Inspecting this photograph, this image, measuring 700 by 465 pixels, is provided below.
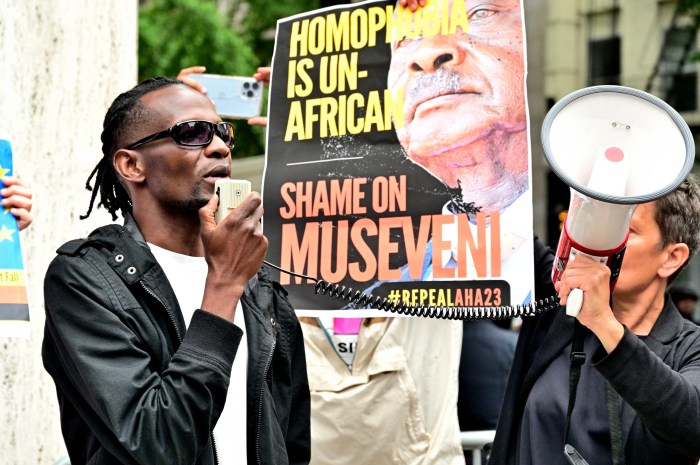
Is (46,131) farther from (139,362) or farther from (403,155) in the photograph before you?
(139,362)

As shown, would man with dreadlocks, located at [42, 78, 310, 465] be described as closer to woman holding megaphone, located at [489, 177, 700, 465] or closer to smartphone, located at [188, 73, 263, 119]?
woman holding megaphone, located at [489, 177, 700, 465]

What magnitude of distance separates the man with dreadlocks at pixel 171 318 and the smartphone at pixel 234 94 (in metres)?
0.92

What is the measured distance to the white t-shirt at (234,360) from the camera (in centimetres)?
247

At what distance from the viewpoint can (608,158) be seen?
2.36 metres

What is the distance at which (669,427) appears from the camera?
2.43 m

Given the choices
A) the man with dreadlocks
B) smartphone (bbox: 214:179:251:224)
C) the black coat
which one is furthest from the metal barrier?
smartphone (bbox: 214:179:251:224)

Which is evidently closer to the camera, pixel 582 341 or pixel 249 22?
pixel 582 341

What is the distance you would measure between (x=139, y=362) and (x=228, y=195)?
17.2 inches

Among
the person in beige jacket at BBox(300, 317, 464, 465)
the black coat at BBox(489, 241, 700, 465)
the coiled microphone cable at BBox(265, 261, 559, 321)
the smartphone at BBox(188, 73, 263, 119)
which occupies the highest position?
the smartphone at BBox(188, 73, 263, 119)

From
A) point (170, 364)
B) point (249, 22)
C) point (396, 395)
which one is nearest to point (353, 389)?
point (396, 395)

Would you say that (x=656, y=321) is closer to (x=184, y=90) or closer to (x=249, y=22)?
(x=184, y=90)

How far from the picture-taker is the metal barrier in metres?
4.02

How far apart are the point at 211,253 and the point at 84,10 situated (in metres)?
2.19

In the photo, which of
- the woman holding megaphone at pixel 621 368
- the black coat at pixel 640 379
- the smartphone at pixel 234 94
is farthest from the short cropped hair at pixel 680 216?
the smartphone at pixel 234 94
